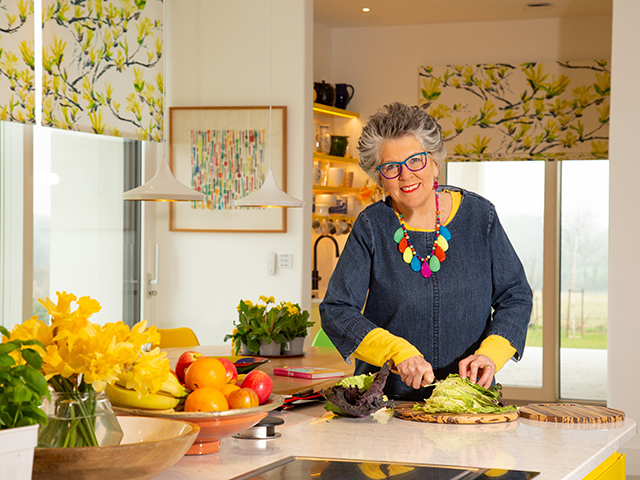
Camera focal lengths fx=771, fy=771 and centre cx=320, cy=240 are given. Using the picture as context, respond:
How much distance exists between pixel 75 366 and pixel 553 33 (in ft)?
19.4

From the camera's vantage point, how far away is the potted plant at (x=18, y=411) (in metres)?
0.91

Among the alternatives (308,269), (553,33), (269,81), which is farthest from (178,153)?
(553,33)

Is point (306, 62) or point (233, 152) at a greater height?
point (306, 62)

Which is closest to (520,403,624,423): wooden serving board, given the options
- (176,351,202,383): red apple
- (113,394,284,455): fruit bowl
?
(113,394,284,455): fruit bowl

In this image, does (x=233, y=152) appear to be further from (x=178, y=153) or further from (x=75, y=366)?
(x=75, y=366)

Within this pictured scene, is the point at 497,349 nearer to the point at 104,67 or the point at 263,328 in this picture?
the point at 263,328

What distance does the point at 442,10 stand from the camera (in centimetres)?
608

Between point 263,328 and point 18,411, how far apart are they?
93.1 inches

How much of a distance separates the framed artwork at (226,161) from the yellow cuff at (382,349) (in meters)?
3.09

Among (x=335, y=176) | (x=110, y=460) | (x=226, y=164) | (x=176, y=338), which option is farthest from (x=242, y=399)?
(x=335, y=176)

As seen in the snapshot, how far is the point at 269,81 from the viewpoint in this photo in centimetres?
491

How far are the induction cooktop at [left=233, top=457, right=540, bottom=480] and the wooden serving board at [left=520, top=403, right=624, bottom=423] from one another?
45 cm

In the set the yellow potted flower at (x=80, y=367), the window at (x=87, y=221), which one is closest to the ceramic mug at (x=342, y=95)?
the window at (x=87, y=221)

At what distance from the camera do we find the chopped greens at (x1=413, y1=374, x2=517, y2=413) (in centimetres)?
173
